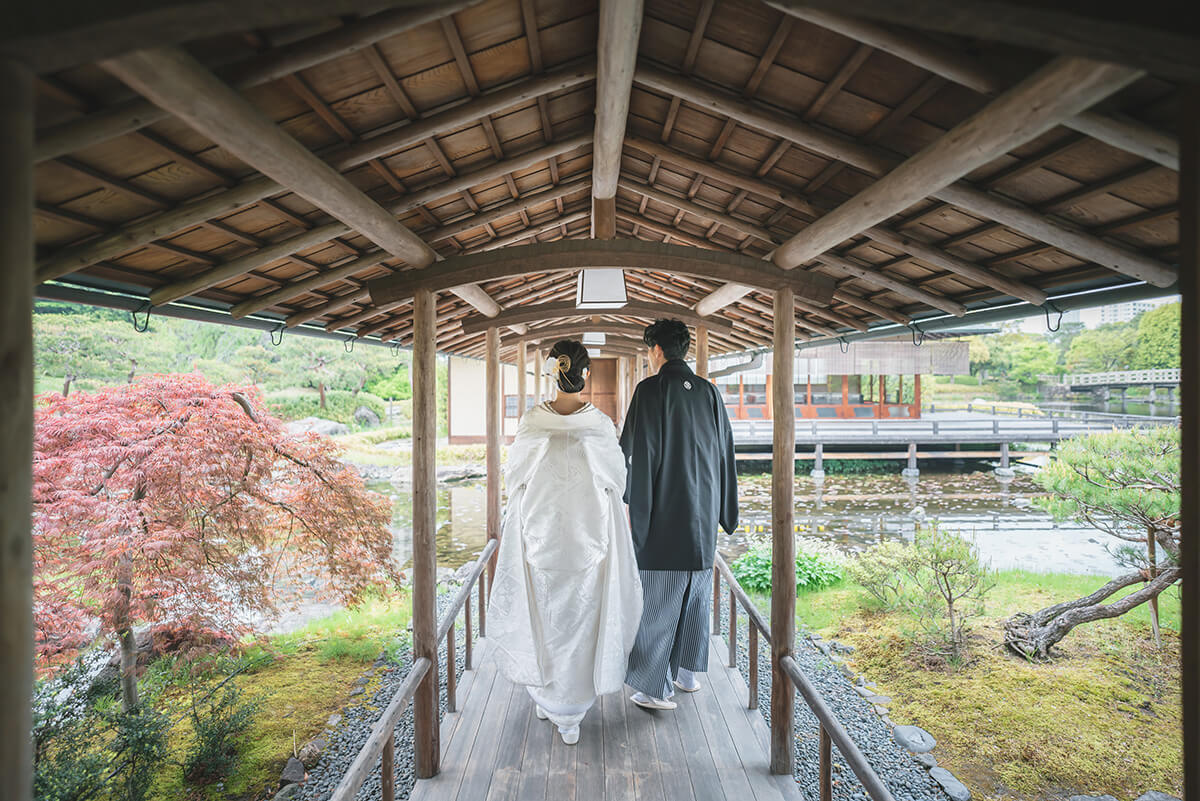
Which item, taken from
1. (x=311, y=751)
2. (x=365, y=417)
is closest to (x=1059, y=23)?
(x=311, y=751)

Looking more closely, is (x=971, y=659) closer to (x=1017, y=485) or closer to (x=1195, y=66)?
(x=1195, y=66)

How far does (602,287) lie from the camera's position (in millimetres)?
3070

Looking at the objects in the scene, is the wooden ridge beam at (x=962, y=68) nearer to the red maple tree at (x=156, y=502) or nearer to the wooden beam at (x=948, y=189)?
the wooden beam at (x=948, y=189)

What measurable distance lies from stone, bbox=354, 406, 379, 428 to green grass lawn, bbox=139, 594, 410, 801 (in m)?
13.2

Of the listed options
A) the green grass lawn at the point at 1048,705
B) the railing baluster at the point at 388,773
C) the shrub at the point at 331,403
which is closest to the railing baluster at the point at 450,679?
the railing baluster at the point at 388,773

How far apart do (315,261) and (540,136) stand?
3.81ft

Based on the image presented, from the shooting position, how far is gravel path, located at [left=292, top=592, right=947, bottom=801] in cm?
346

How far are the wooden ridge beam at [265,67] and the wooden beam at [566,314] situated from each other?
2764mm

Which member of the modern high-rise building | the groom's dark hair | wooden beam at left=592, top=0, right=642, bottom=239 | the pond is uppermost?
the modern high-rise building

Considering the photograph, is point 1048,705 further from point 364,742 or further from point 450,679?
point 364,742

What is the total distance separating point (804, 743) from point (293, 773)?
Result: 3357mm

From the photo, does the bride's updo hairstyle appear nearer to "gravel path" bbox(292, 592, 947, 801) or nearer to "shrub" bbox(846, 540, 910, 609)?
"gravel path" bbox(292, 592, 947, 801)

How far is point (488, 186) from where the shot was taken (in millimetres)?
2705

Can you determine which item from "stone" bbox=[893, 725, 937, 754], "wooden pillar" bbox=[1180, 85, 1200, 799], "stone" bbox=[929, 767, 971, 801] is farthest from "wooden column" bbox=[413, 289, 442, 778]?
"stone" bbox=[893, 725, 937, 754]
